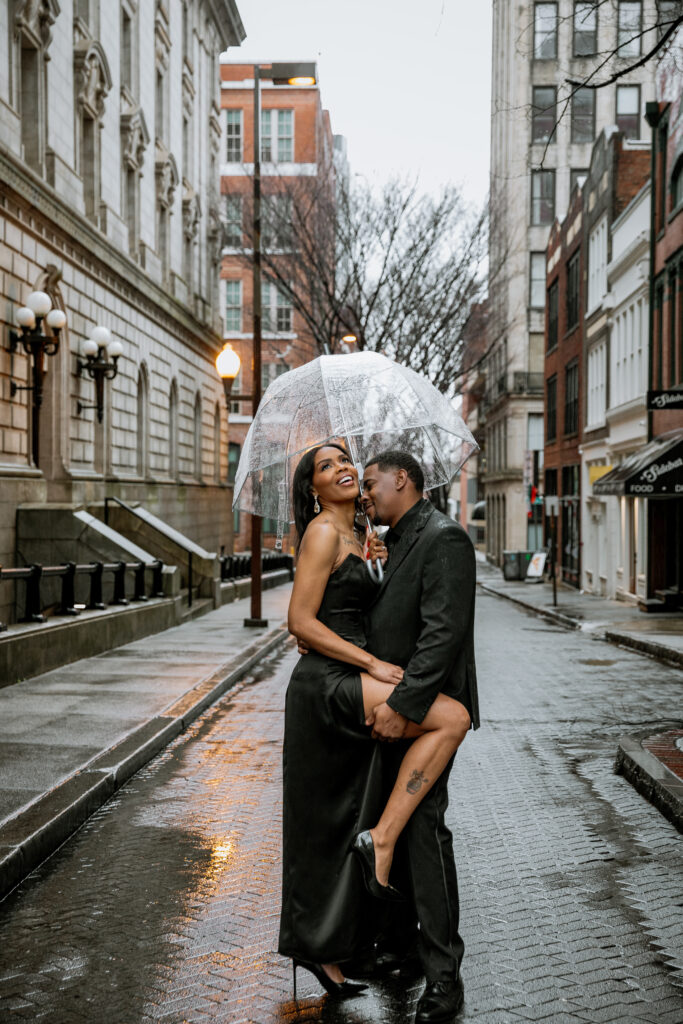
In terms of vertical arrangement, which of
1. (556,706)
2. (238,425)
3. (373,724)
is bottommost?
(556,706)

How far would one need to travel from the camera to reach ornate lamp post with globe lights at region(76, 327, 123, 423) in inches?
814

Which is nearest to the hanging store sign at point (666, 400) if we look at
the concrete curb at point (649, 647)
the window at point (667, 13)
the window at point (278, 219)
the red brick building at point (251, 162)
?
the concrete curb at point (649, 647)

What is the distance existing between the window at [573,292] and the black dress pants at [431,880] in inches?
1377

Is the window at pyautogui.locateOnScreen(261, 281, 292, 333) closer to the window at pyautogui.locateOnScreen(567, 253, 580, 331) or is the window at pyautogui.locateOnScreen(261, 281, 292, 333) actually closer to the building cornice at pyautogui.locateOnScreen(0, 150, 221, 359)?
the window at pyautogui.locateOnScreen(567, 253, 580, 331)

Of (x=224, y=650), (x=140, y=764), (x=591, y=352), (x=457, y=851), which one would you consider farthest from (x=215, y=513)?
(x=457, y=851)

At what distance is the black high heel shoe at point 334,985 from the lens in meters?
4.14

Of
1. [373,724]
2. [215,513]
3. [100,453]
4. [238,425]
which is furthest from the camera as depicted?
[238,425]

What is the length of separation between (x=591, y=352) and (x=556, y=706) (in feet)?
82.3

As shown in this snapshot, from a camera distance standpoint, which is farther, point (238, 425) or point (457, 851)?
point (238, 425)

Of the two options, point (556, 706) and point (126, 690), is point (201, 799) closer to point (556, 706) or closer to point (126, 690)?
point (126, 690)

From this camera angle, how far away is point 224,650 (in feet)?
51.1

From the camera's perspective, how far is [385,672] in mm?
4043

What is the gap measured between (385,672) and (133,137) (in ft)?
81.7

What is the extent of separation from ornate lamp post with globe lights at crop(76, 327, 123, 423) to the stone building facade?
26cm
